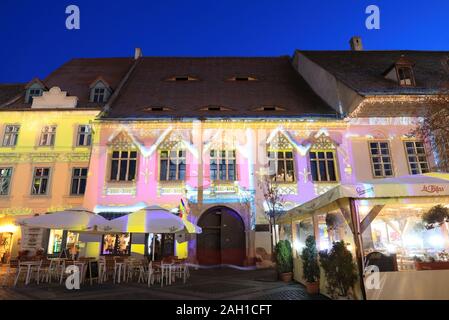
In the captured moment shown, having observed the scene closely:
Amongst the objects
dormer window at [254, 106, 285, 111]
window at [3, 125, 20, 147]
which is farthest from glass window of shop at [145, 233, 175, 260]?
window at [3, 125, 20, 147]

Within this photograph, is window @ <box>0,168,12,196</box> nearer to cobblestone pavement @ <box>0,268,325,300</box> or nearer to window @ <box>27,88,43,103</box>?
window @ <box>27,88,43,103</box>

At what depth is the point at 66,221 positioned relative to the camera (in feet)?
32.7

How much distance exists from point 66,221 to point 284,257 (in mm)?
7702

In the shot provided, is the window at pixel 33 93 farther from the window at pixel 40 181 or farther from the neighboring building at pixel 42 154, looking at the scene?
the window at pixel 40 181

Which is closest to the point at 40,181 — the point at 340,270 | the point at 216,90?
the point at 216,90

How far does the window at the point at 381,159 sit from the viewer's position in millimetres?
16344

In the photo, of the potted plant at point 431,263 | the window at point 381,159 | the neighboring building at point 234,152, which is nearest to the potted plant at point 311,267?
the potted plant at point 431,263

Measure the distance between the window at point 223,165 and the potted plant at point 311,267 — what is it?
770 centimetres

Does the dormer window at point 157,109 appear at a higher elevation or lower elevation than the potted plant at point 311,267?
higher

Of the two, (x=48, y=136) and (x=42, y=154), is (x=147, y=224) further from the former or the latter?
(x=48, y=136)

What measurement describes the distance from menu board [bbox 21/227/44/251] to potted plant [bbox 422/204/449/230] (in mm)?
17902

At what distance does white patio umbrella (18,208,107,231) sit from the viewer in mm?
9844

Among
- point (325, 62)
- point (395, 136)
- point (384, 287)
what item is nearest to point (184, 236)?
point (384, 287)
